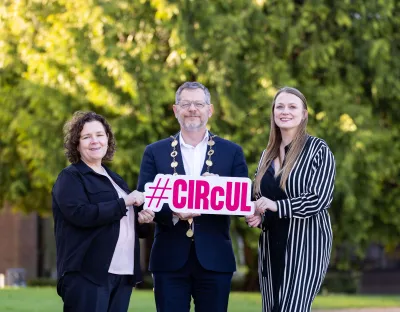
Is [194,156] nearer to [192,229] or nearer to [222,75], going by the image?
[192,229]

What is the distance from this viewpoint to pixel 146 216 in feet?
20.7

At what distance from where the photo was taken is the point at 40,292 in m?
16.4

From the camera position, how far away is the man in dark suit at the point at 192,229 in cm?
646

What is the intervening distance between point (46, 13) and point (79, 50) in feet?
5.83

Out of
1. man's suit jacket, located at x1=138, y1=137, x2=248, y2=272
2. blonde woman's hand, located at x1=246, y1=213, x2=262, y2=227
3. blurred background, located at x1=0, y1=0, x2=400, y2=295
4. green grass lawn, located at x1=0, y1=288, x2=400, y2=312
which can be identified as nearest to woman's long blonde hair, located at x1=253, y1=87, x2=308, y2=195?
man's suit jacket, located at x1=138, y1=137, x2=248, y2=272

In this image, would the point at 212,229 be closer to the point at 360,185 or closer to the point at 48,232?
the point at 360,185

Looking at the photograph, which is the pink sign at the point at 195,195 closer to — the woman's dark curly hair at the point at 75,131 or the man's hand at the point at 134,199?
the man's hand at the point at 134,199

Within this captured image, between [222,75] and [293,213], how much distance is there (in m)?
11.5

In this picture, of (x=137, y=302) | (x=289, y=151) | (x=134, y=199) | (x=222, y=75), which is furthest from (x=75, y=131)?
(x=222, y=75)

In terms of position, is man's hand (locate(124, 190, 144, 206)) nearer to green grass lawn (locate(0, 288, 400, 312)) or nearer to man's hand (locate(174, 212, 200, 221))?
man's hand (locate(174, 212, 200, 221))

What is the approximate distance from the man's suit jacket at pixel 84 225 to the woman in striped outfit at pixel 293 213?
0.89 meters

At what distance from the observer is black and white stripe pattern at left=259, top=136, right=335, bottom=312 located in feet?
20.9

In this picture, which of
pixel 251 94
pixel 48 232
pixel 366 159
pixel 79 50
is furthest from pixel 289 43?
pixel 48 232

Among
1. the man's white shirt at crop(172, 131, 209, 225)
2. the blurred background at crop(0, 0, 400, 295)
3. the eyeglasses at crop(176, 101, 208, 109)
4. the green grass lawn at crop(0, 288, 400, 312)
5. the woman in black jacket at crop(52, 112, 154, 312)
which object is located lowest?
the green grass lawn at crop(0, 288, 400, 312)
